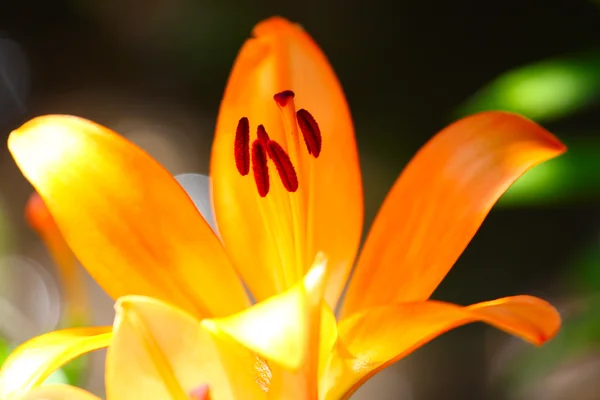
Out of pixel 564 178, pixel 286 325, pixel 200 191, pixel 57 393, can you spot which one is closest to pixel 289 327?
pixel 286 325

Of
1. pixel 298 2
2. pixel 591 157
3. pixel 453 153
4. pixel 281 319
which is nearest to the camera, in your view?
pixel 281 319

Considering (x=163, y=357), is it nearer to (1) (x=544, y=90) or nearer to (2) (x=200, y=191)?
(1) (x=544, y=90)

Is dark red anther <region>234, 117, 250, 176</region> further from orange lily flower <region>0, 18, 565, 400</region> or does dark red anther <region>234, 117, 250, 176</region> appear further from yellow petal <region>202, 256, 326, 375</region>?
yellow petal <region>202, 256, 326, 375</region>

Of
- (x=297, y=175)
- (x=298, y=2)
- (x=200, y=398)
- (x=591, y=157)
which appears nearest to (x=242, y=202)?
(x=297, y=175)

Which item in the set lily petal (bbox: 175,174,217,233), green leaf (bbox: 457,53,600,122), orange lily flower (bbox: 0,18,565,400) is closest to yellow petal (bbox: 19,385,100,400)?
orange lily flower (bbox: 0,18,565,400)

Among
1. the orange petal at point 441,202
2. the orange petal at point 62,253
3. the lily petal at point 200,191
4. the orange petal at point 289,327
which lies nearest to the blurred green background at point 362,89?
the lily petal at point 200,191

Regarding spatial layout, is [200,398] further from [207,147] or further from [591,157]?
[207,147]
